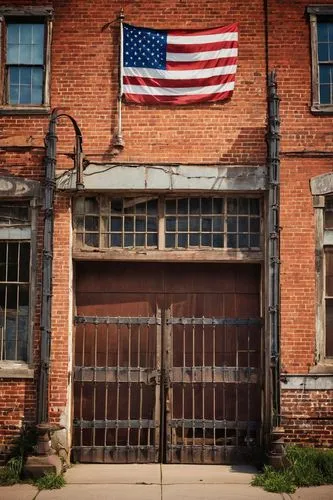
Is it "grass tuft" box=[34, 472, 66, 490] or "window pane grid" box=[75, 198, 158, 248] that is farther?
"window pane grid" box=[75, 198, 158, 248]

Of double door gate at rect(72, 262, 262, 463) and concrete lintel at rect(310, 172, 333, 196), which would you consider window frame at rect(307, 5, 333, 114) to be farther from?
double door gate at rect(72, 262, 262, 463)

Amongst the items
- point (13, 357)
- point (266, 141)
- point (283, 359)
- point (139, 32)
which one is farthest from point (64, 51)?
point (283, 359)

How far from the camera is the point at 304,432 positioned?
9102 millimetres

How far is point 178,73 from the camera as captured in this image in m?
9.69

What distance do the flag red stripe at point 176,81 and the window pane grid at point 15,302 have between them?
10.00 ft

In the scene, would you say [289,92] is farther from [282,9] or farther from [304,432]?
[304,432]

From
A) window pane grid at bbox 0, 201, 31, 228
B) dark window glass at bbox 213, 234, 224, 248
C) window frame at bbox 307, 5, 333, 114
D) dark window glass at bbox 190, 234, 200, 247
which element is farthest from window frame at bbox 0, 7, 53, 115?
window frame at bbox 307, 5, 333, 114

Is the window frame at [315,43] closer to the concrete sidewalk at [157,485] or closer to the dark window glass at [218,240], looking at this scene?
the dark window glass at [218,240]

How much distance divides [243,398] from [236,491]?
5.69 ft

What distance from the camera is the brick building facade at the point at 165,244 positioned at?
9.34 metres

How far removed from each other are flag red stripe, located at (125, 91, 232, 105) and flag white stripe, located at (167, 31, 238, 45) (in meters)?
0.85

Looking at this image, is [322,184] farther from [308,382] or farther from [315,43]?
[308,382]

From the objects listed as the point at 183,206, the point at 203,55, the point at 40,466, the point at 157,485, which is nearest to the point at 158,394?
the point at 157,485

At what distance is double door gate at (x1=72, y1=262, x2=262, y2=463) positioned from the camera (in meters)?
9.37
